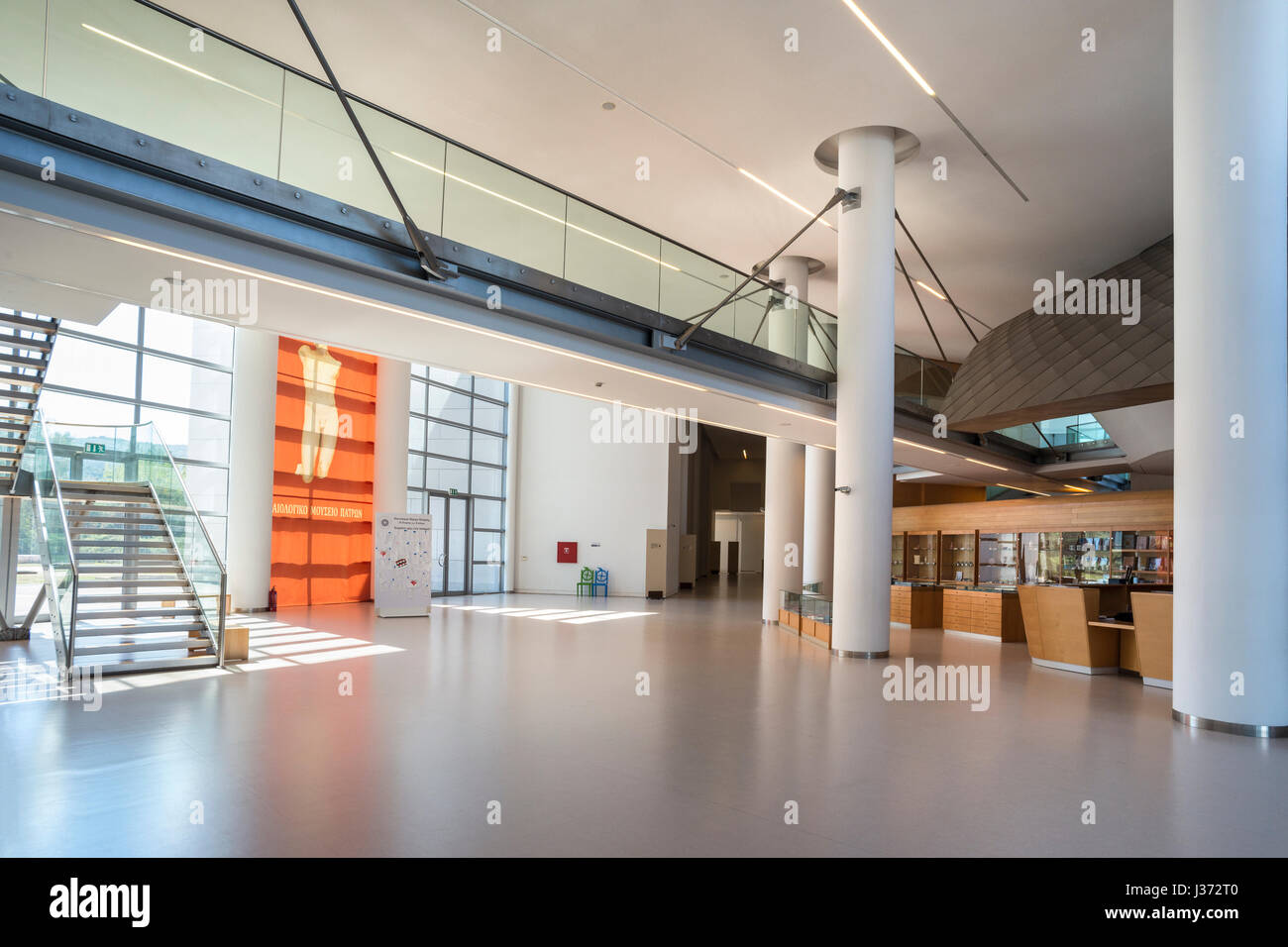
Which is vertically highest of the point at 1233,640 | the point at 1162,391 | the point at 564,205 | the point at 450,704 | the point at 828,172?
the point at 828,172

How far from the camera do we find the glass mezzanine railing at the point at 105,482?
978 centimetres

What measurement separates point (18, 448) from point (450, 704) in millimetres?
7383

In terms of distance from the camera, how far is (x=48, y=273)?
7.68 m

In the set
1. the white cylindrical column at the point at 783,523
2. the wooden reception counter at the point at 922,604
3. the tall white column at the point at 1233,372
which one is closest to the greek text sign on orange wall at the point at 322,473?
the white cylindrical column at the point at 783,523

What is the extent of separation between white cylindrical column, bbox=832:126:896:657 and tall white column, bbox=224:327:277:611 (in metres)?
11.0

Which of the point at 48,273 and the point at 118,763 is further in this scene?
the point at 48,273

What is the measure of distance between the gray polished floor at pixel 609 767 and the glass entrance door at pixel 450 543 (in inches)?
489

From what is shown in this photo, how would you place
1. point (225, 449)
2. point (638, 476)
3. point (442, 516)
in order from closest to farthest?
point (225, 449) → point (442, 516) → point (638, 476)

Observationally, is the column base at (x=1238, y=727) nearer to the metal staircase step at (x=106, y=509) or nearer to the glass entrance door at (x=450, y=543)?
the metal staircase step at (x=106, y=509)

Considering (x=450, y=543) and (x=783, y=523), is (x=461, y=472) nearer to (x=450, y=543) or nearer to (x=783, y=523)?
(x=450, y=543)

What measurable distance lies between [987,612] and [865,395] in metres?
5.49

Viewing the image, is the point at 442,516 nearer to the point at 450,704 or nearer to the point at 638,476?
the point at 638,476

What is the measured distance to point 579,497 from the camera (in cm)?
2517
